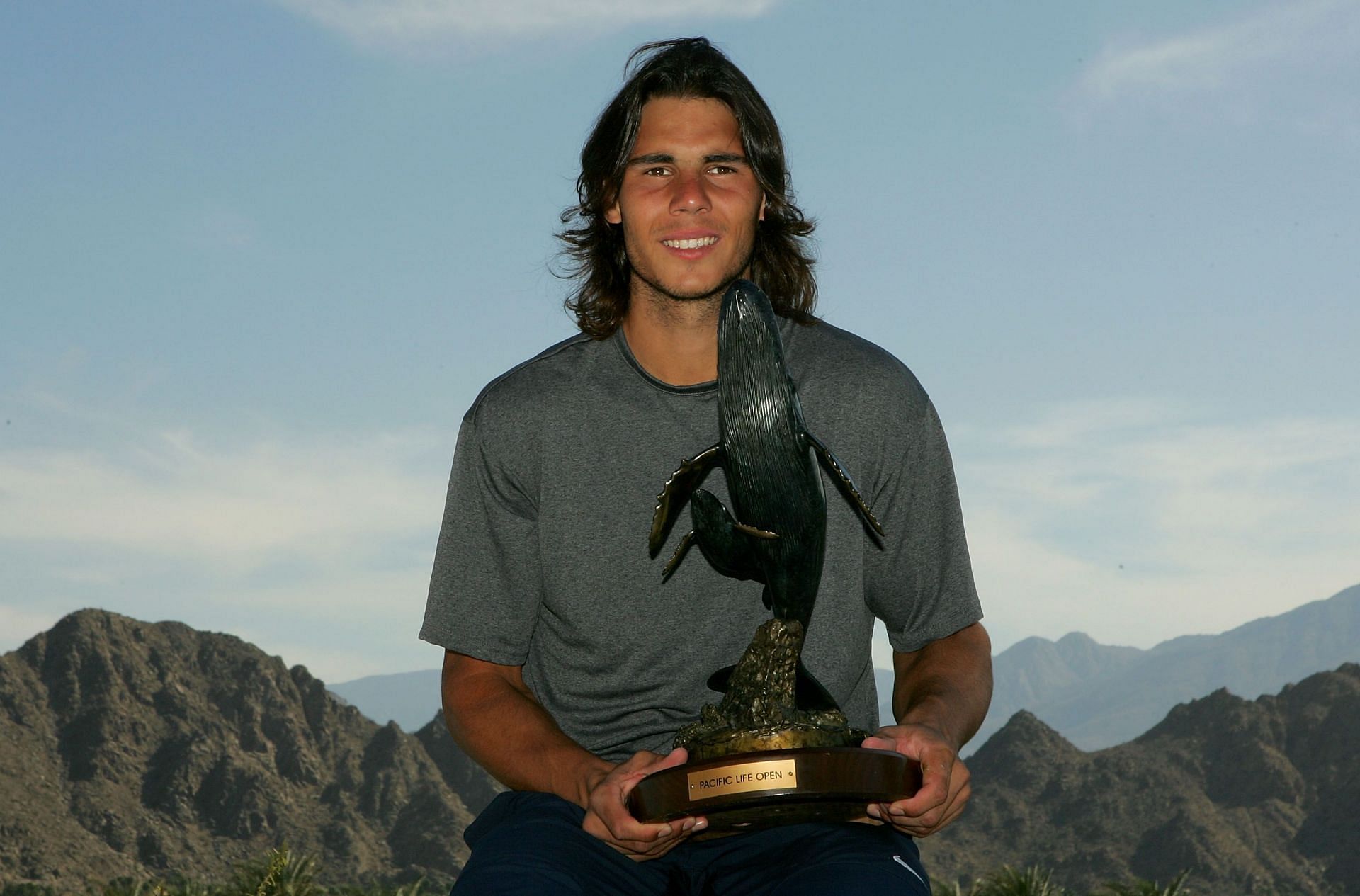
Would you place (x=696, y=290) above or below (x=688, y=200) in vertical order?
below

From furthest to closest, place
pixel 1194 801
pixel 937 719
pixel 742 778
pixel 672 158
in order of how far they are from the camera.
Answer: pixel 1194 801 → pixel 672 158 → pixel 937 719 → pixel 742 778

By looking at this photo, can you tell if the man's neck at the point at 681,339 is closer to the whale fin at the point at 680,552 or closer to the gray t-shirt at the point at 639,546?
the gray t-shirt at the point at 639,546

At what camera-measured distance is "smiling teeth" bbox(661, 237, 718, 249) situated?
386 cm

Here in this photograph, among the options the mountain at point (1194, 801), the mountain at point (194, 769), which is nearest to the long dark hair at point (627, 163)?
the mountain at point (194, 769)

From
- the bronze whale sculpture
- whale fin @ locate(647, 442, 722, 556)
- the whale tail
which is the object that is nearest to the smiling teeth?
the bronze whale sculpture

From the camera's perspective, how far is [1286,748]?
1950 inches

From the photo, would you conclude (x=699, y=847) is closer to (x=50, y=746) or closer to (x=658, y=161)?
(x=658, y=161)

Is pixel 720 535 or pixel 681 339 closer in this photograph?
pixel 720 535

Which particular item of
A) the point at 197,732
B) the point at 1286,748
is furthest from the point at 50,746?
the point at 1286,748

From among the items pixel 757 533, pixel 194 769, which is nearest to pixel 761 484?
pixel 757 533

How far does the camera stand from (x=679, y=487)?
3.60 meters

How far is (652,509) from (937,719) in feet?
3.23

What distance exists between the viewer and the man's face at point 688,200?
3857 mm

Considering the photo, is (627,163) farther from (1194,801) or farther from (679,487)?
(1194,801)
